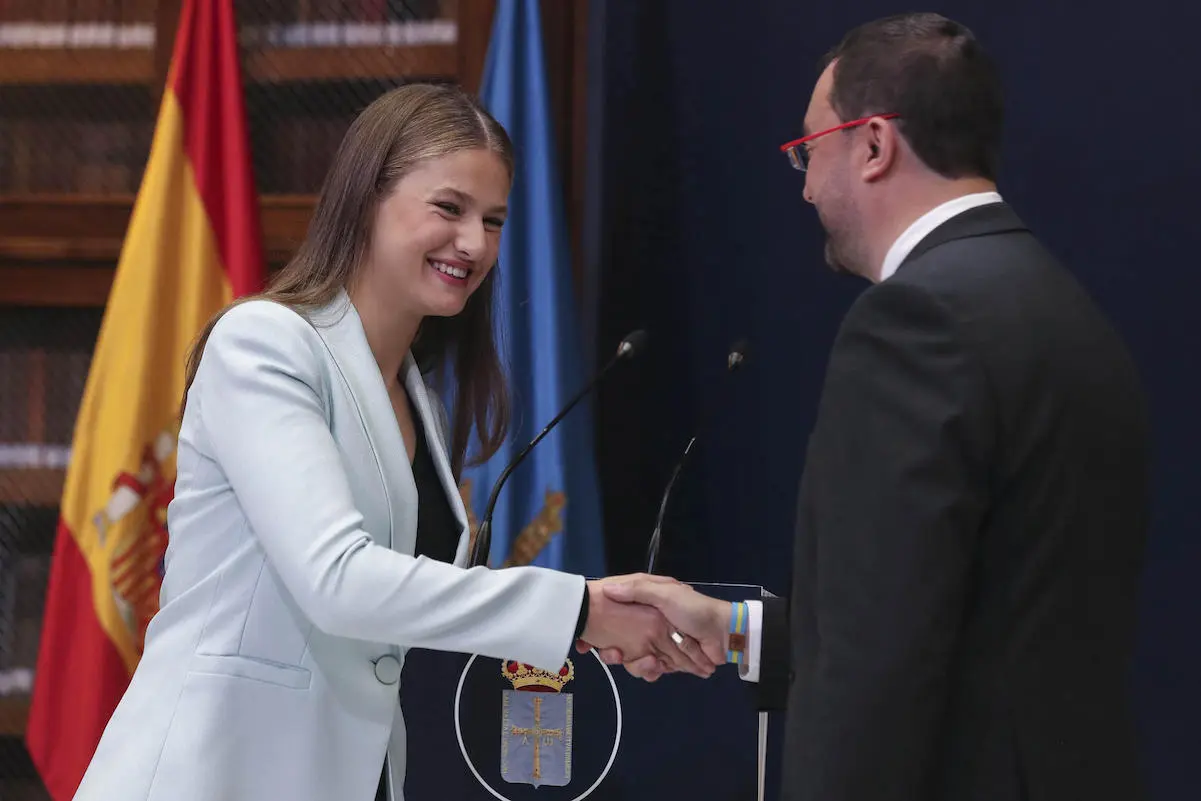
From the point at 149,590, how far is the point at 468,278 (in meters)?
1.33

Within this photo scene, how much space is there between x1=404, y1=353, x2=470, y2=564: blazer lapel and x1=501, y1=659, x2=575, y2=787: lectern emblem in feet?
0.71

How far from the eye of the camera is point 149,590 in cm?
271

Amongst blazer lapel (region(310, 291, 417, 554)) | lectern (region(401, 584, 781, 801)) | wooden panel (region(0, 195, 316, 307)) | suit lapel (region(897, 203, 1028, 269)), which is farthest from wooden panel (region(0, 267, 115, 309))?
suit lapel (region(897, 203, 1028, 269))

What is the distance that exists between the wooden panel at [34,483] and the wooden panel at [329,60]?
1155 mm

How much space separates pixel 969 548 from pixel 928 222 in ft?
1.38

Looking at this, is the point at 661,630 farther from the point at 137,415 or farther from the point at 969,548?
Result: the point at 137,415

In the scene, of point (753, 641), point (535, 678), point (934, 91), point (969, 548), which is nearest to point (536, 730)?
point (535, 678)

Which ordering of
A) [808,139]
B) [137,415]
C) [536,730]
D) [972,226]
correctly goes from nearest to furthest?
[972,226] < [808,139] < [536,730] < [137,415]

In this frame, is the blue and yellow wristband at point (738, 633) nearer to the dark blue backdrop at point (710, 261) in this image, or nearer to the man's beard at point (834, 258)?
the man's beard at point (834, 258)

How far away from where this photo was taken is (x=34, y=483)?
307 centimetres

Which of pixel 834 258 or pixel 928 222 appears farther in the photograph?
pixel 834 258

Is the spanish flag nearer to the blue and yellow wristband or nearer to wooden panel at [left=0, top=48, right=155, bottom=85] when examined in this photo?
wooden panel at [left=0, top=48, right=155, bottom=85]

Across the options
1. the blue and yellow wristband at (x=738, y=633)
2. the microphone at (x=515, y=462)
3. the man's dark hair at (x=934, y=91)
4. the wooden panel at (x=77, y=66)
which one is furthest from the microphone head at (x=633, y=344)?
the wooden panel at (x=77, y=66)

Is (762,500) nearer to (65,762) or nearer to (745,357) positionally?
(745,357)
